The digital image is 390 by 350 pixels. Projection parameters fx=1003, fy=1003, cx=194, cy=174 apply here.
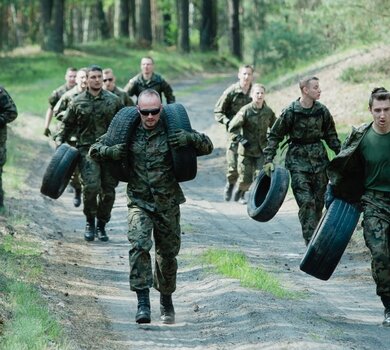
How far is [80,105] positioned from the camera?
1368 cm

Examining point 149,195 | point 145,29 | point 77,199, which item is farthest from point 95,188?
point 145,29

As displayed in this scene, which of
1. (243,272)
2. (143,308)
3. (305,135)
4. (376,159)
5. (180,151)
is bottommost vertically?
(243,272)

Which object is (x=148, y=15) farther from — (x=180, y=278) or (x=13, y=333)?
(x=13, y=333)

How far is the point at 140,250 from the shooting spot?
359 inches

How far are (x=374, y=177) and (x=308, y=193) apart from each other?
3.12 metres

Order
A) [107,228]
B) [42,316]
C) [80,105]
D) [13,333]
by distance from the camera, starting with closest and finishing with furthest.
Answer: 1. [13,333]
2. [42,316]
3. [80,105]
4. [107,228]

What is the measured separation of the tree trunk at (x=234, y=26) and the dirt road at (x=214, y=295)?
125 feet

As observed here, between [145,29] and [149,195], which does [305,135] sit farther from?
[145,29]

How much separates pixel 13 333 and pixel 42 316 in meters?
0.76

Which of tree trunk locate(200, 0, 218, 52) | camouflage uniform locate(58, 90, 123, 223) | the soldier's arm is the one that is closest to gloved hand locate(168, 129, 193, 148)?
camouflage uniform locate(58, 90, 123, 223)

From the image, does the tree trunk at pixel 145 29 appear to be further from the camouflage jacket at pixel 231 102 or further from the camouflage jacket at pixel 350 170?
the camouflage jacket at pixel 350 170

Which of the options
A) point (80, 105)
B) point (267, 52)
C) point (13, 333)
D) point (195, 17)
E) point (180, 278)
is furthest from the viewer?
point (195, 17)

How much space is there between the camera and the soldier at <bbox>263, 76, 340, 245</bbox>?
1207 cm

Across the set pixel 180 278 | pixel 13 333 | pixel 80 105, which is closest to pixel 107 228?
pixel 80 105
